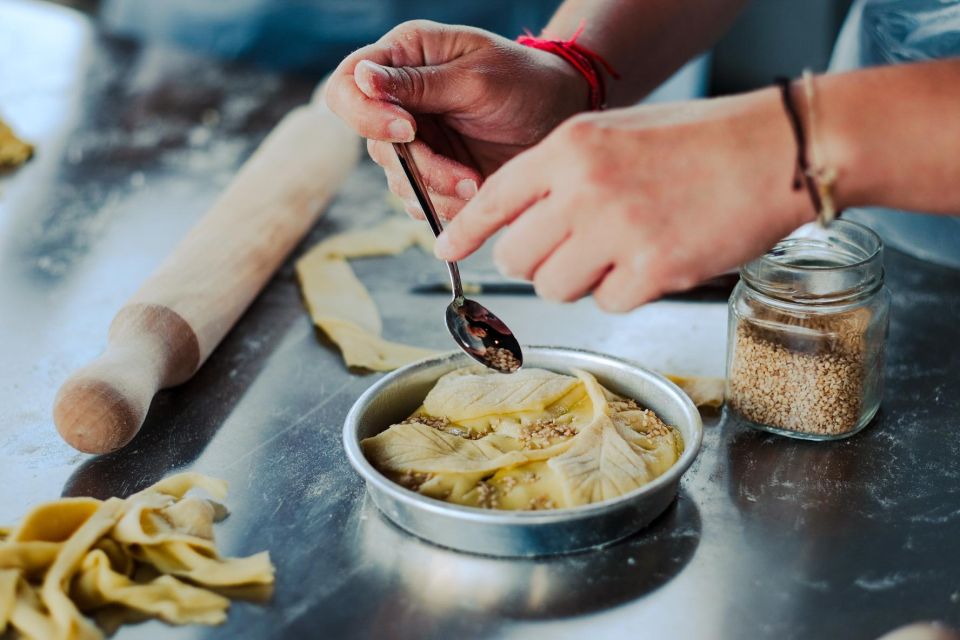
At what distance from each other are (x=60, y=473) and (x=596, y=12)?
107cm

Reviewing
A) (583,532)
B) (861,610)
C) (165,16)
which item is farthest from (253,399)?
(165,16)

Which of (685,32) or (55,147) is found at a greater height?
(685,32)

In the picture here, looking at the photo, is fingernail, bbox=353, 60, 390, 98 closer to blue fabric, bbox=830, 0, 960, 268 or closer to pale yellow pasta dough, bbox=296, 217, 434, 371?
pale yellow pasta dough, bbox=296, 217, 434, 371

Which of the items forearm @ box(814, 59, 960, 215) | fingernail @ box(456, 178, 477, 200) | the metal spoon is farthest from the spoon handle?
forearm @ box(814, 59, 960, 215)

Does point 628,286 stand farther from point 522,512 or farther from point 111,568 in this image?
point 111,568

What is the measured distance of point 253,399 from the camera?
1376mm

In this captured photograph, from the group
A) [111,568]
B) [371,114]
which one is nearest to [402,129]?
[371,114]

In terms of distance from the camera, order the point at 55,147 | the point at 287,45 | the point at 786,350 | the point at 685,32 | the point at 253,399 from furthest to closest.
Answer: the point at 287,45, the point at 55,147, the point at 685,32, the point at 253,399, the point at 786,350

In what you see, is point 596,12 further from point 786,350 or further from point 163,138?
point 163,138

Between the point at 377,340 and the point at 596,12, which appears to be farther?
the point at 596,12

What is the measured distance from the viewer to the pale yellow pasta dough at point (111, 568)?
36.7 inches

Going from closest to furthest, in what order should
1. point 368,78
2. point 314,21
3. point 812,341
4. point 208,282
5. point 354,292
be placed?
point 812,341 → point 368,78 → point 208,282 → point 354,292 → point 314,21

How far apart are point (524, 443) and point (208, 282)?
0.63 metres

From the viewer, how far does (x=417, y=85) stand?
4.43 ft
